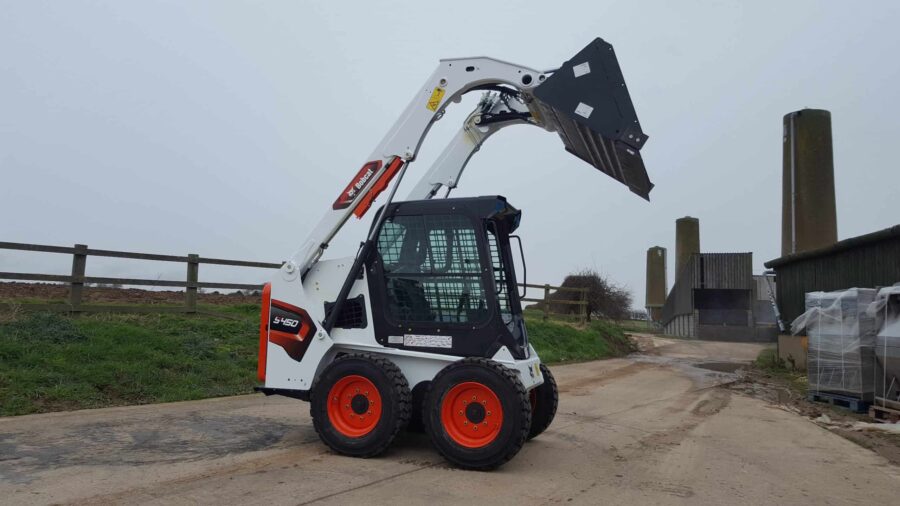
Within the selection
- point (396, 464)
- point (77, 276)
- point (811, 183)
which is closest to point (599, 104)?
point (396, 464)

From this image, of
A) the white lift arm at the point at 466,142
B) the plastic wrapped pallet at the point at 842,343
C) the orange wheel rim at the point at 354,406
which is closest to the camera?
the orange wheel rim at the point at 354,406

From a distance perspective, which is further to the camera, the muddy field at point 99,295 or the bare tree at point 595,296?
the bare tree at point 595,296

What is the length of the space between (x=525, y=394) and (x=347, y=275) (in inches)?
86.6

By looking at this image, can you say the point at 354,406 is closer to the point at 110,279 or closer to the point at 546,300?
the point at 110,279

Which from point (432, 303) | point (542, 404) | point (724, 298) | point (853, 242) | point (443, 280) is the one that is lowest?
point (542, 404)

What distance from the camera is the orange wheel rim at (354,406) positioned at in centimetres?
607

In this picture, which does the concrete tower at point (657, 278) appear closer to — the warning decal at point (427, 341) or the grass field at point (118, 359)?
the grass field at point (118, 359)

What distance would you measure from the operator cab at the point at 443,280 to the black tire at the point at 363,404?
0.36 metres

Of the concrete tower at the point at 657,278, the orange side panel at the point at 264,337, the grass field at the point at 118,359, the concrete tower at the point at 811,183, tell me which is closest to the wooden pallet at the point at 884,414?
the orange side panel at the point at 264,337

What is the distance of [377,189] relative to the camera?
22.6 feet

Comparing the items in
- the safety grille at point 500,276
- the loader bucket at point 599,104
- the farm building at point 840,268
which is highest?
the loader bucket at point 599,104

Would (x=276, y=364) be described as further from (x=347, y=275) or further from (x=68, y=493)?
(x=68, y=493)

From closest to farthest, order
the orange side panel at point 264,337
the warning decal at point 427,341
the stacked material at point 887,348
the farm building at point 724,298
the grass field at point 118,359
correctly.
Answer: the warning decal at point 427,341, the orange side panel at point 264,337, the grass field at point 118,359, the stacked material at point 887,348, the farm building at point 724,298

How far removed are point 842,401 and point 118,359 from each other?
37.7 feet
